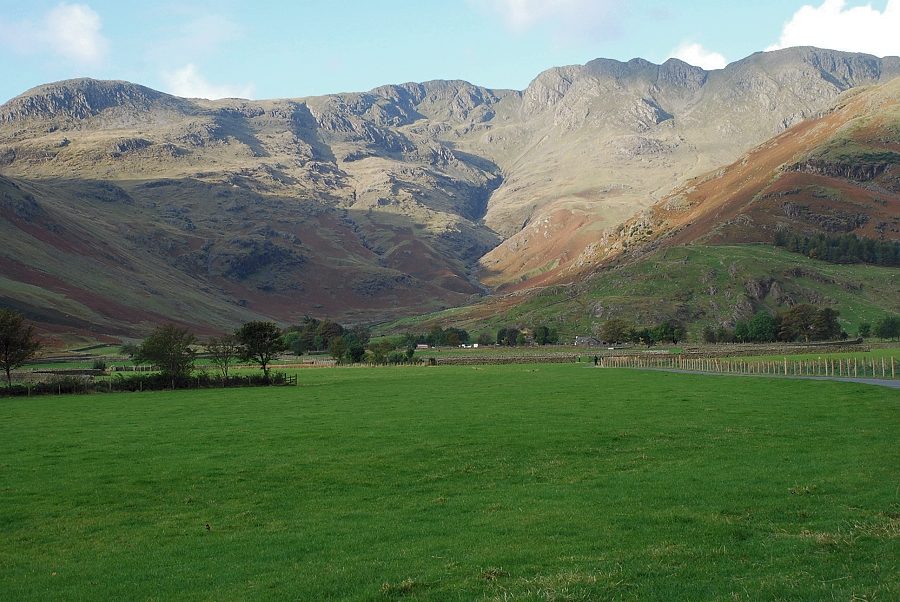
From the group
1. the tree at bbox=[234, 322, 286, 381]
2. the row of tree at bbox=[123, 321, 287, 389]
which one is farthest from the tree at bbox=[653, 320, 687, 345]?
→ the tree at bbox=[234, 322, 286, 381]

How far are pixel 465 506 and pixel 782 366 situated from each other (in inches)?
3320

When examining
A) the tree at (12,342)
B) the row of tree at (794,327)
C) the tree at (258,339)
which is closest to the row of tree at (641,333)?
the row of tree at (794,327)

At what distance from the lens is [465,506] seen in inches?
949

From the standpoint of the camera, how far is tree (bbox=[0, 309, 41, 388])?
8469cm

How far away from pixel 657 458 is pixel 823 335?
5657 inches

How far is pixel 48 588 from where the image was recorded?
1756cm

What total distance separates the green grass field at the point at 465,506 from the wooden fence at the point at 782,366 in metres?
36.0

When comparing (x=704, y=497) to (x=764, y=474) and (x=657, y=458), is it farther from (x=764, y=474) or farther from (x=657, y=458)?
(x=657, y=458)

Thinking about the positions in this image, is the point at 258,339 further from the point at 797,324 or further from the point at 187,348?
the point at 797,324

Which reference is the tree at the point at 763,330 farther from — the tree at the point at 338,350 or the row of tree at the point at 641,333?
the tree at the point at 338,350

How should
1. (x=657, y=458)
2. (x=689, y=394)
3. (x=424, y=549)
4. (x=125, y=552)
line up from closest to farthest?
(x=424, y=549), (x=125, y=552), (x=657, y=458), (x=689, y=394)

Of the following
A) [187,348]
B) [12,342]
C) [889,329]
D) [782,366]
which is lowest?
[782,366]

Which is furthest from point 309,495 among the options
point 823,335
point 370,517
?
point 823,335

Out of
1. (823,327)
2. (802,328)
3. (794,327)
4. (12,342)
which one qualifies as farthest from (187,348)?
(823,327)
